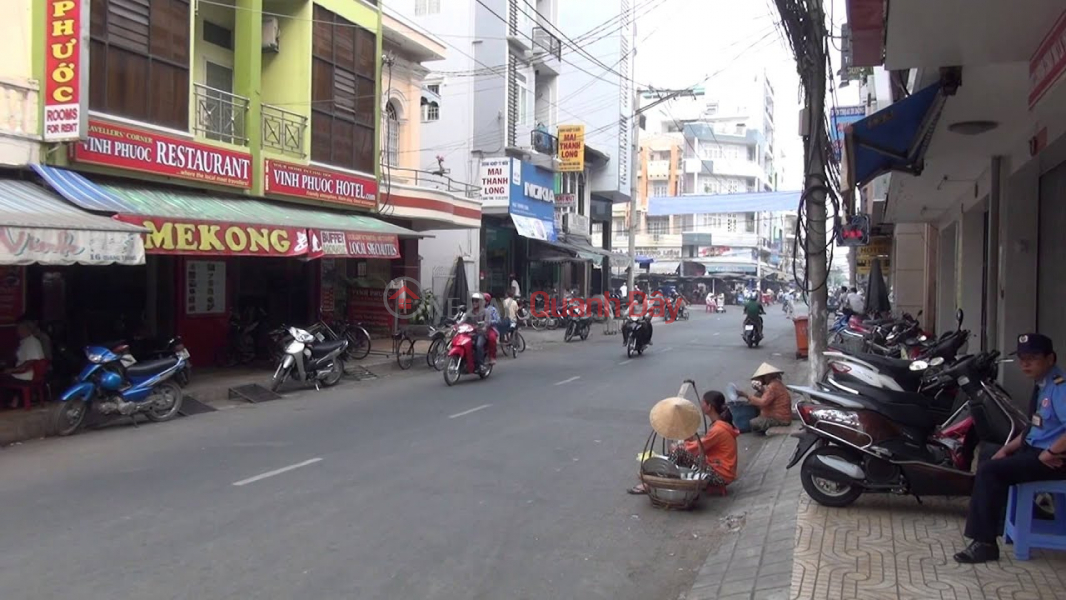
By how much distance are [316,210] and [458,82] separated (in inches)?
524

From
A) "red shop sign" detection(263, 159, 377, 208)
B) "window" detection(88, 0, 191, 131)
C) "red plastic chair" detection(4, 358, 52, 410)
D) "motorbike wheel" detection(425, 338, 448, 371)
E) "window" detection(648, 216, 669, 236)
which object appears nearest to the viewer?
"red plastic chair" detection(4, 358, 52, 410)

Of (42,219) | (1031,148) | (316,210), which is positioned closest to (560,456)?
(1031,148)

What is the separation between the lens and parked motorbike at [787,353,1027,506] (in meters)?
5.68

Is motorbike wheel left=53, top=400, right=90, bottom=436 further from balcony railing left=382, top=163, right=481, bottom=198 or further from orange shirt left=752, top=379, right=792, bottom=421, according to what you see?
balcony railing left=382, top=163, right=481, bottom=198

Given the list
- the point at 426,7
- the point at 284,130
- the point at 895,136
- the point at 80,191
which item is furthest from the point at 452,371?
the point at 426,7

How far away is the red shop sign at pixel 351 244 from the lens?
1412 cm

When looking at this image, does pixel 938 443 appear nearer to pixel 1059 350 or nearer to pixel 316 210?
pixel 1059 350

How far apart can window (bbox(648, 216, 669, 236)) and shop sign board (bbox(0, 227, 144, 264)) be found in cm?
6569

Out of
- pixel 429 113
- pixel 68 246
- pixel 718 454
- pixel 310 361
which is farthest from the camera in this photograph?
pixel 429 113

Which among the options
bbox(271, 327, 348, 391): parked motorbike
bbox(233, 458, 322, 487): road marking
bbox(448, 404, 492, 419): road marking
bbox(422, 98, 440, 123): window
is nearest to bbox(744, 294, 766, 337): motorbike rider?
bbox(271, 327, 348, 391): parked motorbike

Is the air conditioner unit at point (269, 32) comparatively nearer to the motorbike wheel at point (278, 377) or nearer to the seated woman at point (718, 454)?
the motorbike wheel at point (278, 377)

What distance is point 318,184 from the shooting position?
1633 cm

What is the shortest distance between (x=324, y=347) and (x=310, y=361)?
43 cm

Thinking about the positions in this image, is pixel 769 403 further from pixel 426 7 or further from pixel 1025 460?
pixel 426 7
